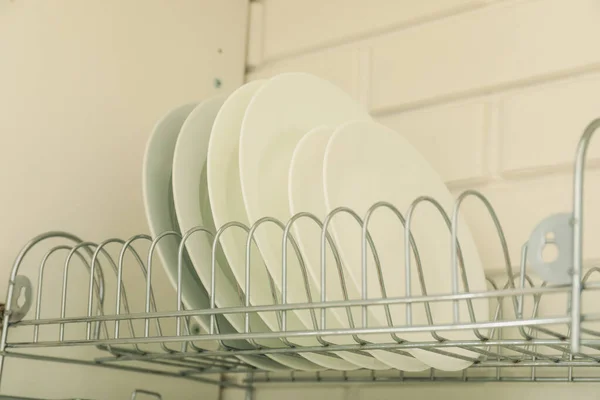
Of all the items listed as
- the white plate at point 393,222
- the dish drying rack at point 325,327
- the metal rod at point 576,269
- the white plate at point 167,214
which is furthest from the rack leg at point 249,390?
the metal rod at point 576,269

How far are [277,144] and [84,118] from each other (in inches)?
11.2

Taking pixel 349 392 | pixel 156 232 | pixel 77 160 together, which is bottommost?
pixel 349 392

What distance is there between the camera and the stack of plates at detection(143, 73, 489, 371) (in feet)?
2.38

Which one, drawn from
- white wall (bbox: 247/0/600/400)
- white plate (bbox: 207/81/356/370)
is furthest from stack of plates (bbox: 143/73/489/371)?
white wall (bbox: 247/0/600/400)

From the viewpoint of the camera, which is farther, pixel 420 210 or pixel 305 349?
pixel 420 210

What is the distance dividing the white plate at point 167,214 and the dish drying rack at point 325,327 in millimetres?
16

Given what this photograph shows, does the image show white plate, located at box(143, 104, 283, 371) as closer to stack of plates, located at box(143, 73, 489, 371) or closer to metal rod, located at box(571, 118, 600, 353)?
stack of plates, located at box(143, 73, 489, 371)

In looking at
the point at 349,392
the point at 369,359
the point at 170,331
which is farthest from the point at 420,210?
the point at 170,331

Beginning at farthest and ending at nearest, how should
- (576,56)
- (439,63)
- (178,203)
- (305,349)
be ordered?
(439,63) → (576,56) → (178,203) → (305,349)

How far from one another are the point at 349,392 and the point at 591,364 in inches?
13.2

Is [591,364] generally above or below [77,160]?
below

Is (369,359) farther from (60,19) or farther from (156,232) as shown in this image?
(60,19)

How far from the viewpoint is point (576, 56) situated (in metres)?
0.89

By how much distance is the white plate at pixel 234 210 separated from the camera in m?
0.75
